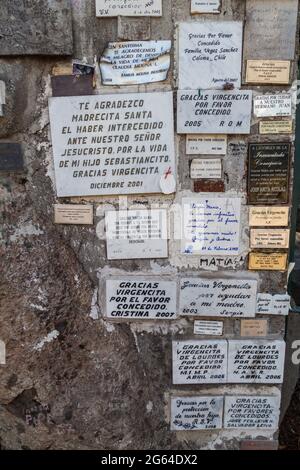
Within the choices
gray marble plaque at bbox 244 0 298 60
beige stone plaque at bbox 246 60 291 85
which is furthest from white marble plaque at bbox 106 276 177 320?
gray marble plaque at bbox 244 0 298 60

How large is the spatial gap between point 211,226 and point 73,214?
2.05 ft

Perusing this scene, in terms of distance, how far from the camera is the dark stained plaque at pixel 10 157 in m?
1.73

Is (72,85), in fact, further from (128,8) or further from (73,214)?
(73,214)

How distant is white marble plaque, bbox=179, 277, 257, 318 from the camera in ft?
5.99

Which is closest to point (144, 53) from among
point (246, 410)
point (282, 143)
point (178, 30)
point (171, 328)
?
point (178, 30)

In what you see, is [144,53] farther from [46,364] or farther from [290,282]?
[46,364]

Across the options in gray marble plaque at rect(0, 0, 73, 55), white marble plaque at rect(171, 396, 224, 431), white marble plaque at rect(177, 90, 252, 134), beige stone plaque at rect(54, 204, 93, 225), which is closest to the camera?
gray marble plaque at rect(0, 0, 73, 55)

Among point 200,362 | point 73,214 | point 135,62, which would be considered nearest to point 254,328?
point 200,362

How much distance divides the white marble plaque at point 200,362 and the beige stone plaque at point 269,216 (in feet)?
1.92

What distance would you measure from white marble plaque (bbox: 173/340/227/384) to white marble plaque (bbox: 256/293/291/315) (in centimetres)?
24

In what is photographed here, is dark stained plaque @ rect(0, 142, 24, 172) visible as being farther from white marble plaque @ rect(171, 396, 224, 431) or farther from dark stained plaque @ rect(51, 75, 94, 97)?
white marble plaque @ rect(171, 396, 224, 431)

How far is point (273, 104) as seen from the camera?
168 cm

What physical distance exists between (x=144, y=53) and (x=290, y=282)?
127 centimetres

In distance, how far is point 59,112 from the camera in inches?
67.1
